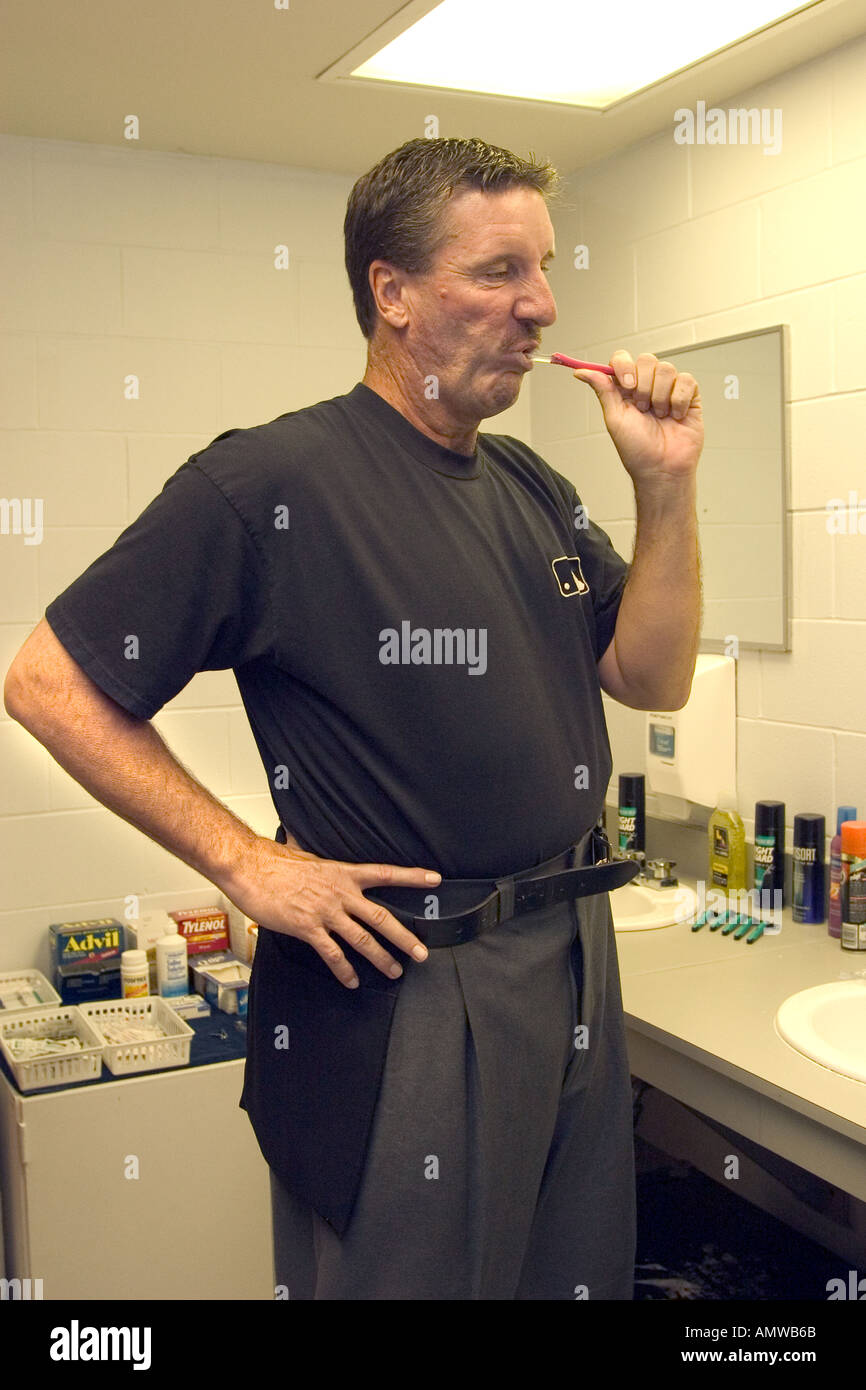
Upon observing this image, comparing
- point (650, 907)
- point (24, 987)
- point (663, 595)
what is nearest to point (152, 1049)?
point (24, 987)

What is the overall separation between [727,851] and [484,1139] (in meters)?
1.28

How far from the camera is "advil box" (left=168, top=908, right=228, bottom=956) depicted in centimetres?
268

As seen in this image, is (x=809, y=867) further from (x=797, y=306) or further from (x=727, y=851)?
(x=797, y=306)

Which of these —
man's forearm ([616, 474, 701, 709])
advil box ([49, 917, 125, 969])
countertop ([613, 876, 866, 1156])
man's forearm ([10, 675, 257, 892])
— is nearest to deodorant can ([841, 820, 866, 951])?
countertop ([613, 876, 866, 1156])

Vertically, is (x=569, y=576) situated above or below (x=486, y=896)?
above

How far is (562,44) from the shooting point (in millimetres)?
2078

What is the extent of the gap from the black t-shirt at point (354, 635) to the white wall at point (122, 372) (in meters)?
1.39

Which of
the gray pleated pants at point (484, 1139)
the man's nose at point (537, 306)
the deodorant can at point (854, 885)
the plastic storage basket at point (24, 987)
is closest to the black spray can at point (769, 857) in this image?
the deodorant can at point (854, 885)

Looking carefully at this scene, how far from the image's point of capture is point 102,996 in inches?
99.0

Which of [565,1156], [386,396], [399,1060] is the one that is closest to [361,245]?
[386,396]

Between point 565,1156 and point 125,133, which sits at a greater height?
point 125,133

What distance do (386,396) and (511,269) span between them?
0.19 m

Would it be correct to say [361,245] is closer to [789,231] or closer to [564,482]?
[564,482]

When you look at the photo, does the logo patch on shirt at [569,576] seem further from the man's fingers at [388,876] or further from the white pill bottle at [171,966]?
the white pill bottle at [171,966]
